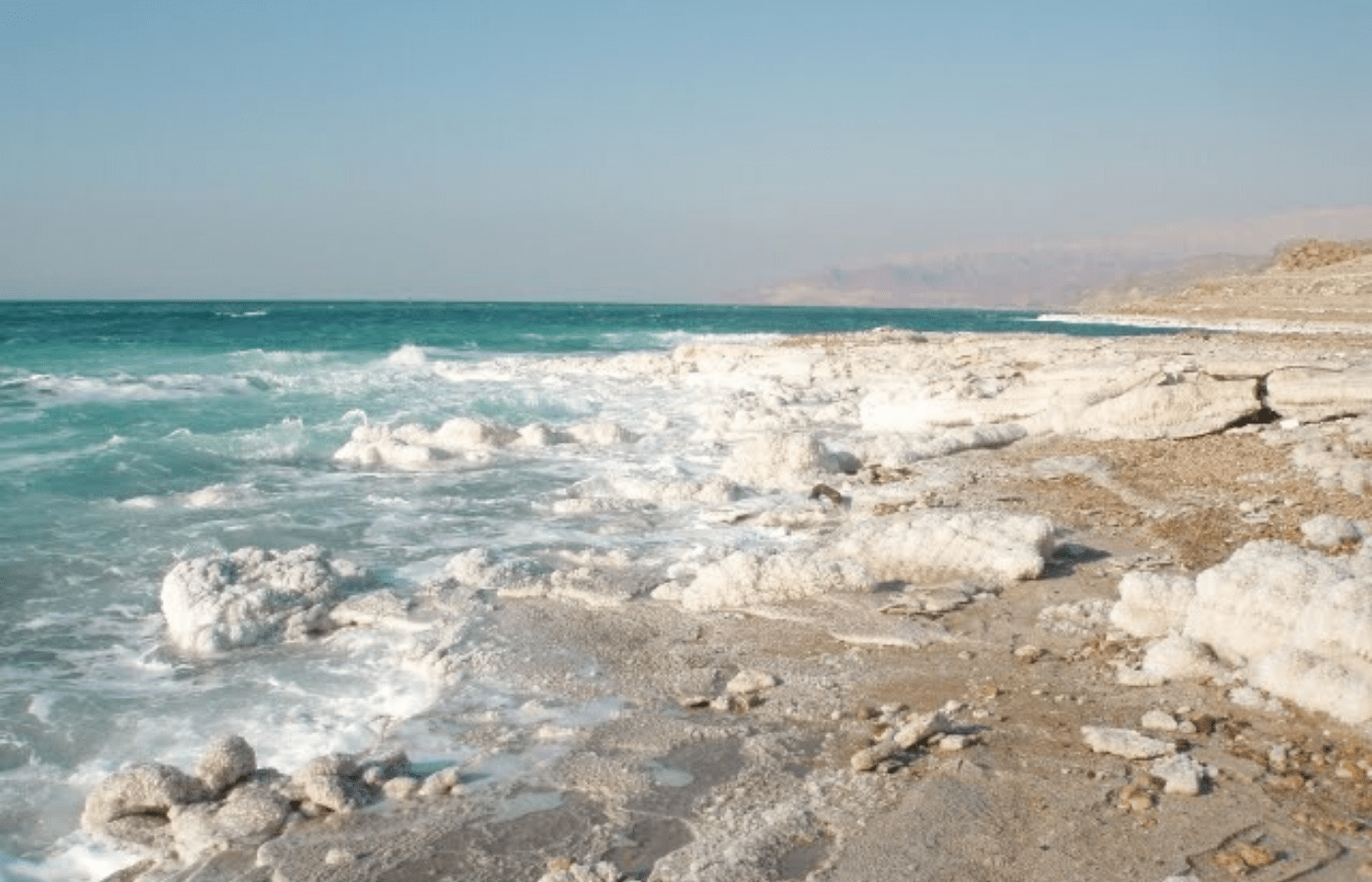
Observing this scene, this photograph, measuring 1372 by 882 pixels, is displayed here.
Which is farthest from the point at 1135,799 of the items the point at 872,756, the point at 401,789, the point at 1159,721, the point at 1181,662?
the point at 401,789

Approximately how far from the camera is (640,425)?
55.6ft

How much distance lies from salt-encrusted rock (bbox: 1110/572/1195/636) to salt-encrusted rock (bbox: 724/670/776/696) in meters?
2.21

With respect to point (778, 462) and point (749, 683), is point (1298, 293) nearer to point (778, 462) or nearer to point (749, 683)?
point (778, 462)

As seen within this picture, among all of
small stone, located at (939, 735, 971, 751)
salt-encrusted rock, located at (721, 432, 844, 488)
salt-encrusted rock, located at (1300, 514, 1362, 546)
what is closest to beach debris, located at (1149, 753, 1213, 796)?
small stone, located at (939, 735, 971, 751)

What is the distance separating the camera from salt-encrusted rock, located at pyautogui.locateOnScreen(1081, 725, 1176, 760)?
444 cm

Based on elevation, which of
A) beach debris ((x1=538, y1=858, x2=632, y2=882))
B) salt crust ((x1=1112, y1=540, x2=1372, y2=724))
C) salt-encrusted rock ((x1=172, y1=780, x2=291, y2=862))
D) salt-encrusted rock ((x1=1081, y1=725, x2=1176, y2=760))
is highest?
salt crust ((x1=1112, y1=540, x2=1372, y2=724))

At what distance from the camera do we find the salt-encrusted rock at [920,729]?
467cm

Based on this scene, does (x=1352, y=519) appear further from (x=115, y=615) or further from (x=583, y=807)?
(x=115, y=615)

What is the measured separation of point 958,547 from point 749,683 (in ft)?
8.00

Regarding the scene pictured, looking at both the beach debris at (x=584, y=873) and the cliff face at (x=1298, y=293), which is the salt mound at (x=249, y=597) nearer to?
the beach debris at (x=584, y=873)

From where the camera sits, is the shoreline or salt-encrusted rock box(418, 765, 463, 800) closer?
the shoreline

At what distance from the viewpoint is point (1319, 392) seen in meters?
10.9

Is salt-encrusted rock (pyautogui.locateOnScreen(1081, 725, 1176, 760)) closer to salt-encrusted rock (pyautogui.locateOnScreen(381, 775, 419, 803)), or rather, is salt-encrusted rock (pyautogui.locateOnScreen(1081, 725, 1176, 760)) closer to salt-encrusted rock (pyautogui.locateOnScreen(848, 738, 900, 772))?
salt-encrusted rock (pyautogui.locateOnScreen(848, 738, 900, 772))

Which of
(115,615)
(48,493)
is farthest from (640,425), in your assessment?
(115,615)
